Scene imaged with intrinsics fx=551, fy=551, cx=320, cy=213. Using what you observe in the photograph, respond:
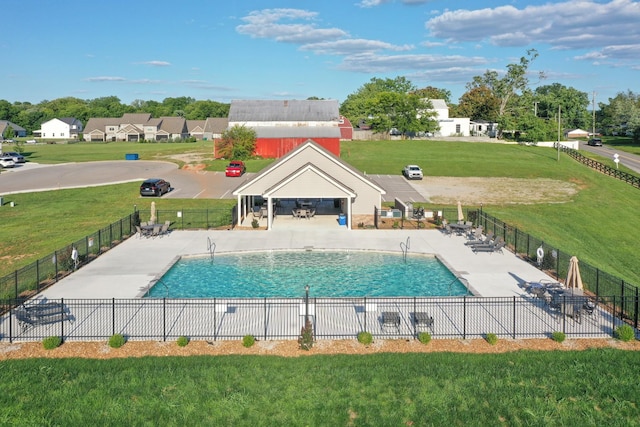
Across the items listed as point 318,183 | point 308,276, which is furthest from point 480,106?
point 308,276

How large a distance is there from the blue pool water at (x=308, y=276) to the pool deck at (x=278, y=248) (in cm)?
75

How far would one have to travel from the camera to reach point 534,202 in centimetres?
4897

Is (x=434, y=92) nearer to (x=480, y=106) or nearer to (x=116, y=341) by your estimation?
(x=480, y=106)

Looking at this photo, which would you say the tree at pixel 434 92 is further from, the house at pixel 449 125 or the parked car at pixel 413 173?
the parked car at pixel 413 173

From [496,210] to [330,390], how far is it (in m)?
33.2

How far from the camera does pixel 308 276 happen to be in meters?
26.0

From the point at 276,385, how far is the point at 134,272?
526 inches

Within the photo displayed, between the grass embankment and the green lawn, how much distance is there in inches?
650

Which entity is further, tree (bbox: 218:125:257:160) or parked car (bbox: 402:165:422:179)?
tree (bbox: 218:125:257:160)

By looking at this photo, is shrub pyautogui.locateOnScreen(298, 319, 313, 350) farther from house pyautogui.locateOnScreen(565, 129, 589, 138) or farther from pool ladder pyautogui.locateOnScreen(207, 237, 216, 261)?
house pyautogui.locateOnScreen(565, 129, 589, 138)

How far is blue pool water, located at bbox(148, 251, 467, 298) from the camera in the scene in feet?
77.5

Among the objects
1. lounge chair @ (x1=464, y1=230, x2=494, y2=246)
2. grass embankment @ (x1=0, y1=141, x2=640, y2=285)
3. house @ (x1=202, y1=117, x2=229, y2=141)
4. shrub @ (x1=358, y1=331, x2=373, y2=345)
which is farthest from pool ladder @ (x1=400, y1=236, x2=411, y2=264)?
house @ (x1=202, y1=117, x2=229, y2=141)

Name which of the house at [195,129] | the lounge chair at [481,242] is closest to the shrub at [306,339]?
the lounge chair at [481,242]

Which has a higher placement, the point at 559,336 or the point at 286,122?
the point at 286,122
